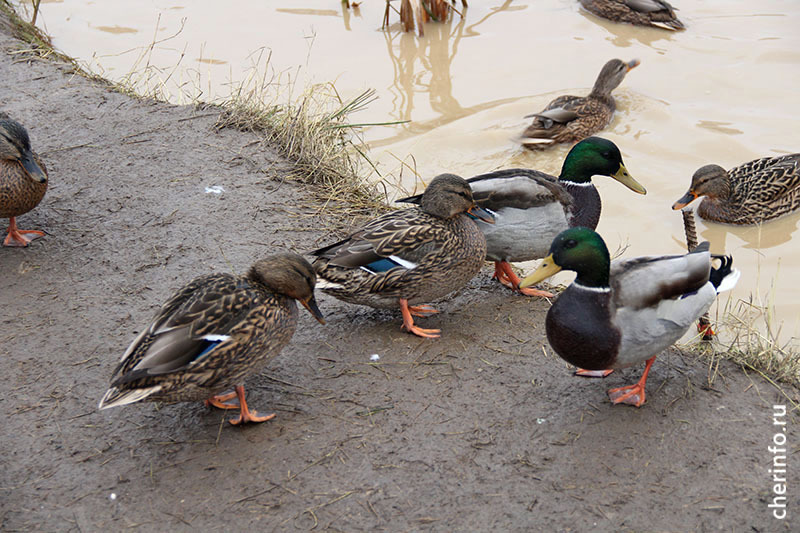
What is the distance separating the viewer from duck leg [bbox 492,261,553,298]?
427 cm

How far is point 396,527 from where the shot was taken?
2781mm

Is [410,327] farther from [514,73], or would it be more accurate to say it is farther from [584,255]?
[514,73]

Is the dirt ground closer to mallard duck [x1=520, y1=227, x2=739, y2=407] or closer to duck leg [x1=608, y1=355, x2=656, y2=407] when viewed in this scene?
duck leg [x1=608, y1=355, x2=656, y2=407]

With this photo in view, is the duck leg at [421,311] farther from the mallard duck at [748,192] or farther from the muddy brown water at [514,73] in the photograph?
the mallard duck at [748,192]

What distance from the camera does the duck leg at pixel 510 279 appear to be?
4.27 meters

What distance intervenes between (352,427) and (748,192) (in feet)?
13.0

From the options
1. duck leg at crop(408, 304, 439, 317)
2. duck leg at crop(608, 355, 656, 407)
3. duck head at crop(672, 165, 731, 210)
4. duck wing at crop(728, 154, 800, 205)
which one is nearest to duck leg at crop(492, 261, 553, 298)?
duck leg at crop(408, 304, 439, 317)

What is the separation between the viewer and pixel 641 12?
27.3 ft

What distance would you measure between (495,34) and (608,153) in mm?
4568

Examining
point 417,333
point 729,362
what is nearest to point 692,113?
point 729,362

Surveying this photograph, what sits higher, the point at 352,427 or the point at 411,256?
the point at 411,256

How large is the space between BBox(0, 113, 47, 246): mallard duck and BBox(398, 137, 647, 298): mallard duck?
83.7 inches

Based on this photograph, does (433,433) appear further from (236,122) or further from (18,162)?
(236,122)

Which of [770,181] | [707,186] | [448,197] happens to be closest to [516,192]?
[448,197]
